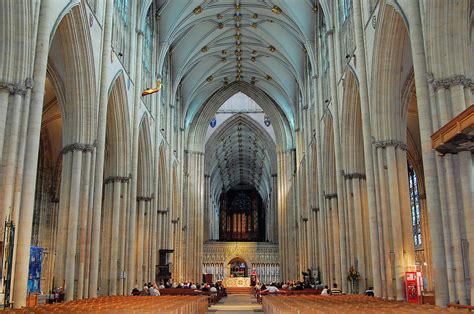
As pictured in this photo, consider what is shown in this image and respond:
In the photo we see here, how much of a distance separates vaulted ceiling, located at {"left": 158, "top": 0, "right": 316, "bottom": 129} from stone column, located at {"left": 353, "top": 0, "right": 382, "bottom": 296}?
33.4ft

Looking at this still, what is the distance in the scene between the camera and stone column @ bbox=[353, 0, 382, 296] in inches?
660

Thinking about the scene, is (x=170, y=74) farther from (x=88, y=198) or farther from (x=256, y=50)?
(x=88, y=198)

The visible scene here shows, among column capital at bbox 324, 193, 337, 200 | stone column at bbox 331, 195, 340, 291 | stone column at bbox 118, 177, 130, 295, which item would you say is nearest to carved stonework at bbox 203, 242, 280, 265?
column capital at bbox 324, 193, 337, 200

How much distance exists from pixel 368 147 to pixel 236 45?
21209 mm

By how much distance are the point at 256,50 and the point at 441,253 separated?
27308mm

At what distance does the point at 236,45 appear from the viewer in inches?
1441

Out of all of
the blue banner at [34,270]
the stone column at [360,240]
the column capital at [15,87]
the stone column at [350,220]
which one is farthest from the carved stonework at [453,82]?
the blue banner at [34,270]

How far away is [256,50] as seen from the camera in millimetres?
36875

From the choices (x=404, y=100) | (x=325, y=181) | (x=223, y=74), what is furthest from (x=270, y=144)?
(x=404, y=100)

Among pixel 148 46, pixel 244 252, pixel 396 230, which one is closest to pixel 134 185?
pixel 148 46

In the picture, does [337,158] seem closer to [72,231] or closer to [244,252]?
[72,231]

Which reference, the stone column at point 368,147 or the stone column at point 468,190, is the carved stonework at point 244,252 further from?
the stone column at point 468,190

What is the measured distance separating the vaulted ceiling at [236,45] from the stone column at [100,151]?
10350 millimetres

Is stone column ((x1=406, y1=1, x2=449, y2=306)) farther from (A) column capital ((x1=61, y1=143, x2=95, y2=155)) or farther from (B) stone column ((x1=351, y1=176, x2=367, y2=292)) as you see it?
(A) column capital ((x1=61, y1=143, x2=95, y2=155))
